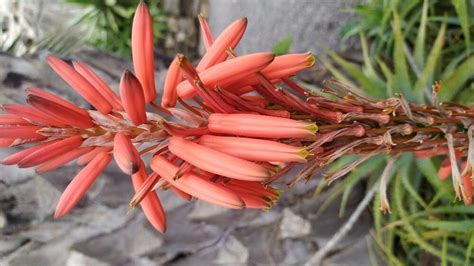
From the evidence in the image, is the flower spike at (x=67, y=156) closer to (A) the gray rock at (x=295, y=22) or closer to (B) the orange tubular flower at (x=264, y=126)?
(B) the orange tubular flower at (x=264, y=126)

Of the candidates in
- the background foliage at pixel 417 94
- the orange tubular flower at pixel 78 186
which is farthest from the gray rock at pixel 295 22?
the orange tubular flower at pixel 78 186

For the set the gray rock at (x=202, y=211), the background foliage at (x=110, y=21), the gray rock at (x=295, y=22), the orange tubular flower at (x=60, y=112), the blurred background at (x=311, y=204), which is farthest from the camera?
Result: the background foliage at (x=110, y=21)

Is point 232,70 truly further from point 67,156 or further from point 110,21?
point 110,21

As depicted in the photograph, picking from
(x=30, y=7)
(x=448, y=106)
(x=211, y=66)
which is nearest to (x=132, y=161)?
(x=211, y=66)

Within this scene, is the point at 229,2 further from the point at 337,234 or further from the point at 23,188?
the point at 23,188

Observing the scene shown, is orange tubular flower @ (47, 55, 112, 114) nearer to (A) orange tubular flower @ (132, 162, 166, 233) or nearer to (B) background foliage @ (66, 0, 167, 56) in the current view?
→ (A) orange tubular flower @ (132, 162, 166, 233)

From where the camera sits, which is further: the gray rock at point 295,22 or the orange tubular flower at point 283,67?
the gray rock at point 295,22

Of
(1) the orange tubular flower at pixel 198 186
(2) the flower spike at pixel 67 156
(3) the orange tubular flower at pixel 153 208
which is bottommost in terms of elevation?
(3) the orange tubular flower at pixel 153 208

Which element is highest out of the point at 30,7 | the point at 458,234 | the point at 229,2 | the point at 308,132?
the point at 308,132
